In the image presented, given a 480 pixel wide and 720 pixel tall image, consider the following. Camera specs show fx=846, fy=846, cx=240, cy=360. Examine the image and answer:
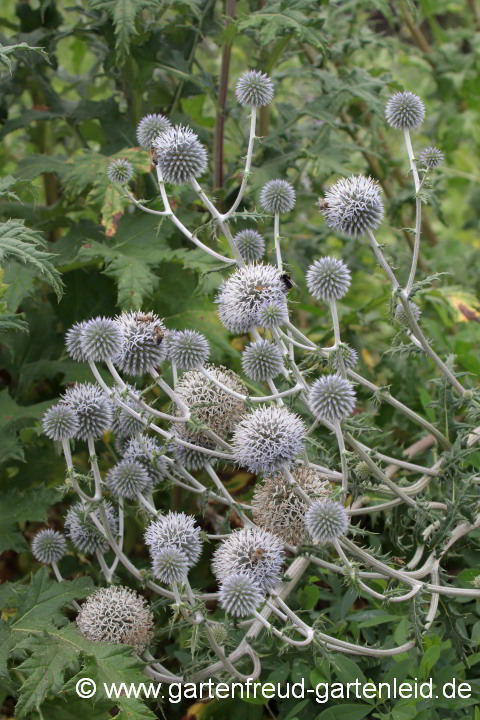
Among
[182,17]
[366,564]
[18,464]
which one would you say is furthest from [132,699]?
[182,17]

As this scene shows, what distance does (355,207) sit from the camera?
1.95 metres

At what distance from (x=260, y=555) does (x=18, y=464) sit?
1.36 m

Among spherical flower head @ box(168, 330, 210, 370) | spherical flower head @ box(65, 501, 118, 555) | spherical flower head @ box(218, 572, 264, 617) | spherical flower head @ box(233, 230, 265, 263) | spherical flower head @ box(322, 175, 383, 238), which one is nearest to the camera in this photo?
spherical flower head @ box(218, 572, 264, 617)

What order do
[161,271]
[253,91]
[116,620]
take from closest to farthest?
[116,620] < [253,91] < [161,271]

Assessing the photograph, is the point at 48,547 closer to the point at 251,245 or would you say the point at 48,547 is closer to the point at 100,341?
the point at 100,341

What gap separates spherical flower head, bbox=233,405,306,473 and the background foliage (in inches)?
7.8

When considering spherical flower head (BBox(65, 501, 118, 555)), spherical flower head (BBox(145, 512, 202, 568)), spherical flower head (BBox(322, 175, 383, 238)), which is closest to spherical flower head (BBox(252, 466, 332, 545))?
spherical flower head (BBox(145, 512, 202, 568))

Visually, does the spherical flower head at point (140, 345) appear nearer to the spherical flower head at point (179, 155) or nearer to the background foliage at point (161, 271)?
the background foliage at point (161, 271)

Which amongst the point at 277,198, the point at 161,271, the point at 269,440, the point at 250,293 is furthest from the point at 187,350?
the point at 161,271

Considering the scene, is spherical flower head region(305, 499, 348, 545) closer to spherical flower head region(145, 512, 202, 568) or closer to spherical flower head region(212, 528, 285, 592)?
spherical flower head region(212, 528, 285, 592)

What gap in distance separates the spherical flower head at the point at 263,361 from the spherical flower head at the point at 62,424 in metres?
0.46

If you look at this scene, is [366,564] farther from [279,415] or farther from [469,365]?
[469,365]

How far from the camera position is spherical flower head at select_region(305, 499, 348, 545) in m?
1.80

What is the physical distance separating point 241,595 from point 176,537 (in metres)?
0.24
